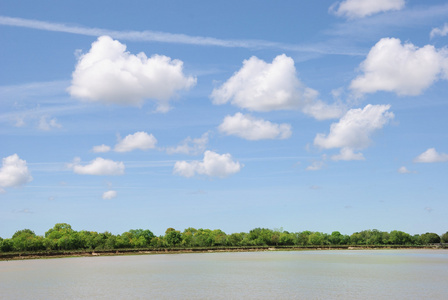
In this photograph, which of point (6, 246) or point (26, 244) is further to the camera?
point (26, 244)

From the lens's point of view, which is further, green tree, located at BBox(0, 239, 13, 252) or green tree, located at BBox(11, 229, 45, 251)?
green tree, located at BBox(11, 229, 45, 251)

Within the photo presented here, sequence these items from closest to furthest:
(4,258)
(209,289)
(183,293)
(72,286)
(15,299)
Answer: (15,299) < (183,293) < (209,289) < (72,286) < (4,258)

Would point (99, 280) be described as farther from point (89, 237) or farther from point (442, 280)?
point (89, 237)

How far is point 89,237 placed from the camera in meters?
170

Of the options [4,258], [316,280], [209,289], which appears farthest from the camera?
[4,258]

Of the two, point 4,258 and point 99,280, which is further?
point 4,258

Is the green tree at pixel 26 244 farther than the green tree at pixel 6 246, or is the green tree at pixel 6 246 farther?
the green tree at pixel 26 244

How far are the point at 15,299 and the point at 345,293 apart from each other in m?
33.4

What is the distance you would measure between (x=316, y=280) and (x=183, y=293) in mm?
20904

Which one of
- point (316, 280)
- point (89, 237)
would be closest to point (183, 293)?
point (316, 280)

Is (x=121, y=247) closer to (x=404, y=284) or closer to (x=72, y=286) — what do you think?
(x=72, y=286)

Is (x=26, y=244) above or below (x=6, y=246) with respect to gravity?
above

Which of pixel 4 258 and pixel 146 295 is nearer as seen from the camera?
pixel 146 295

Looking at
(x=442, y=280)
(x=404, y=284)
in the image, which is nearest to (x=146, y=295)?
(x=404, y=284)
